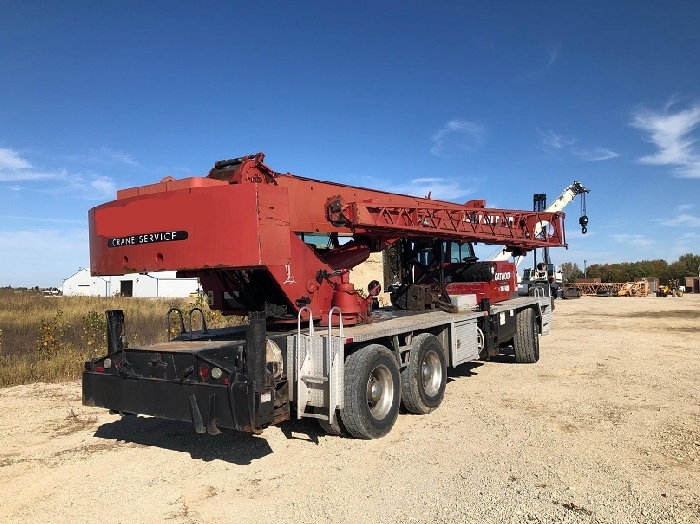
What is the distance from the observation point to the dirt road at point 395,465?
4.56 m

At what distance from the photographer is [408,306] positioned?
1050 centimetres

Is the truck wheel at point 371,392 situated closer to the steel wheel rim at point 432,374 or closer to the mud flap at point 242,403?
the steel wheel rim at point 432,374

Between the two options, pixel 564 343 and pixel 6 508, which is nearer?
pixel 6 508

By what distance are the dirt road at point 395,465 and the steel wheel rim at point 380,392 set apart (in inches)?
13.3

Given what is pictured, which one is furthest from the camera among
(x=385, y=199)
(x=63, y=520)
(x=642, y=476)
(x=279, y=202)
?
(x=385, y=199)

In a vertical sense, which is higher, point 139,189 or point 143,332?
point 139,189

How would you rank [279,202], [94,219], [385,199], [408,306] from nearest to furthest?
[279,202] → [94,219] → [385,199] → [408,306]

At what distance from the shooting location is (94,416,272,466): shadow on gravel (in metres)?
6.11

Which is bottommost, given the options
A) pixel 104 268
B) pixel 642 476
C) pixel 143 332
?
pixel 642 476

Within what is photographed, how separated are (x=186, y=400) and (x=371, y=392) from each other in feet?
7.40

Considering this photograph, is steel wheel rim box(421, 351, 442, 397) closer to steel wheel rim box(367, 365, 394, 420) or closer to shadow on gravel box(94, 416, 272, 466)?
steel wheel rim box(367, 365, 394, 420)

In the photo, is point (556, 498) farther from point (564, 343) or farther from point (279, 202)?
point (564, 343)

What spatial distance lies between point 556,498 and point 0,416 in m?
7.64

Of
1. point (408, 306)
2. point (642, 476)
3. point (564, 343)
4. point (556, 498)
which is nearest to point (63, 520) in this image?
point (556, 498)
